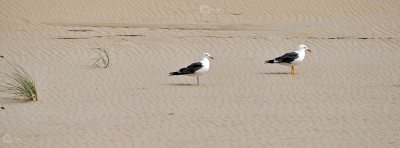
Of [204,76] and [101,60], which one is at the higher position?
[101,60]

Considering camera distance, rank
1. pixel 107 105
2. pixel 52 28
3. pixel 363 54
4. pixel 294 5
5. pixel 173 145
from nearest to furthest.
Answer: pixel 173 145 < pixel 107 105 < pixel 363 54 < pixel 52 28 < pixel 294 5

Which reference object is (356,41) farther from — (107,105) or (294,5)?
(107,105)

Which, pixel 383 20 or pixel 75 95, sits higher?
pixel 383 20

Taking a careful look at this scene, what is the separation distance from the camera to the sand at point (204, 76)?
12.1 m

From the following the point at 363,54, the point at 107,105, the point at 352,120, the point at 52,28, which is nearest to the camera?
the point at 352,120

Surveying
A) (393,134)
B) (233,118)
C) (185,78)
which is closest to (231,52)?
(185,78)

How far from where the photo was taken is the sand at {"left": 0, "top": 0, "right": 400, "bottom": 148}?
39.6ft

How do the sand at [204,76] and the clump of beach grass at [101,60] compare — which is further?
the clump of beach grass at [101,60]

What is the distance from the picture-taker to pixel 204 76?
17.1 meters

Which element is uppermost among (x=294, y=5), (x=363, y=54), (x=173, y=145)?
(x=294, y=5)

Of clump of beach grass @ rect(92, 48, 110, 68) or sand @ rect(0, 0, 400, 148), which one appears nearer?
sand @ rect(0, 0, 400, 148)

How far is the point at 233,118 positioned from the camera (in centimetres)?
1302

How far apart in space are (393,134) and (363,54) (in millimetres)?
7870

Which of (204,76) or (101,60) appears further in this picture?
(101,60)
